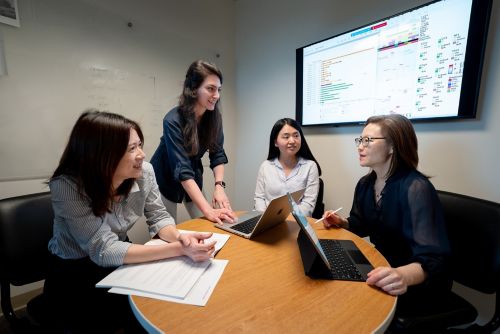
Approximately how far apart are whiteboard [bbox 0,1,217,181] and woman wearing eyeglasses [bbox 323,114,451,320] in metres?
1.89

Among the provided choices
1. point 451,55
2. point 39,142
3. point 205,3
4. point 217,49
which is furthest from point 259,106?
point 39,142

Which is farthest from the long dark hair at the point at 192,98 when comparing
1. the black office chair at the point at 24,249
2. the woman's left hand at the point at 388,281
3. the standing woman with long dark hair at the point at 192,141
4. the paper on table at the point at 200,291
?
the woman's left hand at the point at 388,281

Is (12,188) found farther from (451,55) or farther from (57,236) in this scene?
(451,55)

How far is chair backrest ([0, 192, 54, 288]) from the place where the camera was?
3.18ft

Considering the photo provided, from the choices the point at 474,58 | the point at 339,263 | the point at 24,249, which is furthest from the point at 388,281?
the point at 24,249

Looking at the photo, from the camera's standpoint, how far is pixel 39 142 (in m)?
1.69

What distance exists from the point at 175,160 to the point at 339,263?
1035mm

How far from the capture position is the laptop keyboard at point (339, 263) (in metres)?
0.78

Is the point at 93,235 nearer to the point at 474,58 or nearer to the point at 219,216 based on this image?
the point at 219,216

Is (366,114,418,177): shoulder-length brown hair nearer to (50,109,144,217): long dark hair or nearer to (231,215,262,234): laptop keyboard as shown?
(231,215,262,234): laptop keyboard

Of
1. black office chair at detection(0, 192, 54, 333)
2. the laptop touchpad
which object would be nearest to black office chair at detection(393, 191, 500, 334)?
the laptop touchpad

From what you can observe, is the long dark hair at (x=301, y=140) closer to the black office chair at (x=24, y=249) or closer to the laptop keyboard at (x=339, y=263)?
the laptop keyboard at (x=339, y=263)

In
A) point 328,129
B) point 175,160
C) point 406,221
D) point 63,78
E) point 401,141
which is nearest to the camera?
point 406,221

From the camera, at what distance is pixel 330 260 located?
882mm
